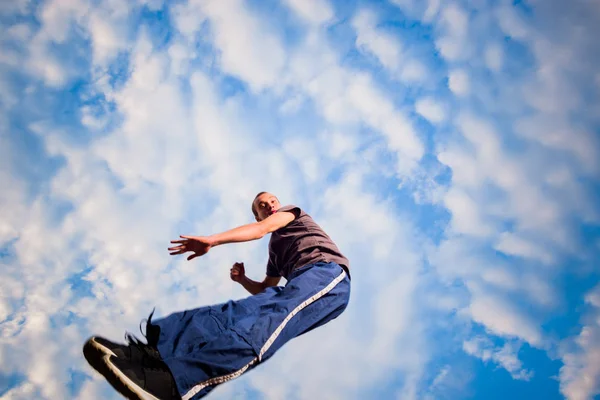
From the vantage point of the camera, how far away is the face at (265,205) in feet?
15.7

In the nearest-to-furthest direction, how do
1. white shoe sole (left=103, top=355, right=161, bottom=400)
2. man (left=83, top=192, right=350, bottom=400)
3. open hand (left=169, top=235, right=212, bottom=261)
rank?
1. white shoe sole (left=103, top=355, right=161, bottom=400)
2. man (left=83, top=192, right=350, bottom=400)
3. open hand (left=169, top=235, right=212, bottom=261)

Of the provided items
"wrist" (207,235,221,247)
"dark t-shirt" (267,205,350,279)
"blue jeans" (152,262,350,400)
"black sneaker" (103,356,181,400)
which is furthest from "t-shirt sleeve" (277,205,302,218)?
"black sneaker" (103,356,181,400)

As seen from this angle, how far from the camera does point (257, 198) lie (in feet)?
16.3

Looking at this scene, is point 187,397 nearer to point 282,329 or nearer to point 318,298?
point 282,329

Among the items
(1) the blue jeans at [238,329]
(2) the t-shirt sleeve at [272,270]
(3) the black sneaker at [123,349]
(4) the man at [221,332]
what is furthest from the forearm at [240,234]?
(2) the t-shirt sleeve at [272,270]

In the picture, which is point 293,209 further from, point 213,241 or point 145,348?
point 145,348

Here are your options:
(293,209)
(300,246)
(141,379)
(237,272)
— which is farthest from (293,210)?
(141,379)

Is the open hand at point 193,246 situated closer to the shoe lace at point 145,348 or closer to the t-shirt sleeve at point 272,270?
the shoe lace at point 145,348

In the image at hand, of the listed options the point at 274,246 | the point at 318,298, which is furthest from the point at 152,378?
the point at 274,246

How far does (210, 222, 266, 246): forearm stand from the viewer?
2789mm

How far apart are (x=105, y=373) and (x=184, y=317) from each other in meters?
0.61

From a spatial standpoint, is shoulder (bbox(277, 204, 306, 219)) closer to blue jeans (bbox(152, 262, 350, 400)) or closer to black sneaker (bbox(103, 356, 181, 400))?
blue jeans (bbox(152, 262, 350, 400))

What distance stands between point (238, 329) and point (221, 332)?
0.12 metres

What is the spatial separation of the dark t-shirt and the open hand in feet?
4.10
